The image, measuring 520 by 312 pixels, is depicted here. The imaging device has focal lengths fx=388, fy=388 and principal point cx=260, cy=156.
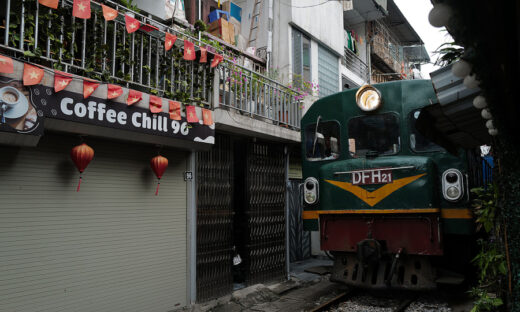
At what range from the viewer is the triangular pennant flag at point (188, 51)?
20.8ft

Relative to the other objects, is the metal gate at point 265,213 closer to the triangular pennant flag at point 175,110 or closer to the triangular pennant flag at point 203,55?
the triangular pennant flag at point 203,55

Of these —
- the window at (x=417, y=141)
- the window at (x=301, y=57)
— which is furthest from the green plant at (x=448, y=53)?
the window at (x=301, y=57)

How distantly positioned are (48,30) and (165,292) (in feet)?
13.9

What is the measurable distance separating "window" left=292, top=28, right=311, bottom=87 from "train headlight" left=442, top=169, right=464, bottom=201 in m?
5.91

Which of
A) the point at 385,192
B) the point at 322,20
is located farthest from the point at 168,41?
the point at 322,20

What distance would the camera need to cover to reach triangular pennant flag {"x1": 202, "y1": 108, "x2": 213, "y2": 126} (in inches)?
261

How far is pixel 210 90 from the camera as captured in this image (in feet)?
23.2

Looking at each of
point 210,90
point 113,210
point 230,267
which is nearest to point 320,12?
point 210,90

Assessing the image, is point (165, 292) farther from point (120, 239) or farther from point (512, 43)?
point (512, 43)

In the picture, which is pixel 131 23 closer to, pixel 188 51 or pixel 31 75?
pixel 188 51

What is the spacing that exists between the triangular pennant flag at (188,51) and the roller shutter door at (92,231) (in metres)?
1.59

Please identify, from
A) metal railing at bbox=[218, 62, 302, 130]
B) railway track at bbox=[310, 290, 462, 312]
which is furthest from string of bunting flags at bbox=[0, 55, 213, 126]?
railway track at bbox=[310, 290, 462, 312]

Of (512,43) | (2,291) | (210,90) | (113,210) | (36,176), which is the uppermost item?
(210,90)

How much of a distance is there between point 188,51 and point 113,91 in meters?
1.64
